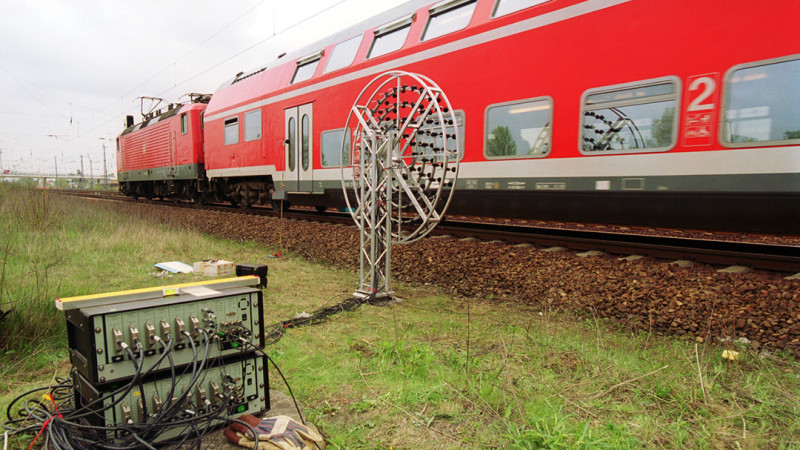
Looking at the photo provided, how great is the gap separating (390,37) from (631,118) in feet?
16.0

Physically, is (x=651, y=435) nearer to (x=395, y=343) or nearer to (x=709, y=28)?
(x=395, y=343)

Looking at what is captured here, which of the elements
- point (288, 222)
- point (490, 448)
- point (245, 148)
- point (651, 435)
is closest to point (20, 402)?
point (490, 448)

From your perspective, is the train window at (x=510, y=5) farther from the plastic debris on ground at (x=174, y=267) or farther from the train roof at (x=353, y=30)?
the plastic debris on ground at (x=174, y=267)

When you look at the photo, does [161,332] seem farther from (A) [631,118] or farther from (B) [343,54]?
(B) [343,54]

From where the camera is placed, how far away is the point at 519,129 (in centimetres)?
651

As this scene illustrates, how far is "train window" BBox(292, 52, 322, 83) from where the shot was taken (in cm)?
1048

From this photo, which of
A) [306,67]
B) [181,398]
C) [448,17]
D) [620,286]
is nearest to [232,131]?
[306,67]

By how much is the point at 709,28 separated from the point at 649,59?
2.00 feet

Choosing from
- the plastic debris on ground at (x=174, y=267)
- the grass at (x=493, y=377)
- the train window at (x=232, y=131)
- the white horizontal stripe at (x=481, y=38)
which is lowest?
the grass at (x=493, y=377)

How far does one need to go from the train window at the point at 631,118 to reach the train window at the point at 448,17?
260cm

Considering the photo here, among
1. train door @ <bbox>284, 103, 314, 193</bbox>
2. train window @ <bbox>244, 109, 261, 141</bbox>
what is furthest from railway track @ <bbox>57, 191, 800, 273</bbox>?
train window @ <bbox>244, 109, 261, 141</bbox>

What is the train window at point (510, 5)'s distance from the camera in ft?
21.1

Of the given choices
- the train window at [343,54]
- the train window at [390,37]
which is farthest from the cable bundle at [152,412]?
the train window at [343,54]

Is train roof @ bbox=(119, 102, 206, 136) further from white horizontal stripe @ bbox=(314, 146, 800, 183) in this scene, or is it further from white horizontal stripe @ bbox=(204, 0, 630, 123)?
white horizontal stripe @ bbox=(314, 146, 800, 183)
